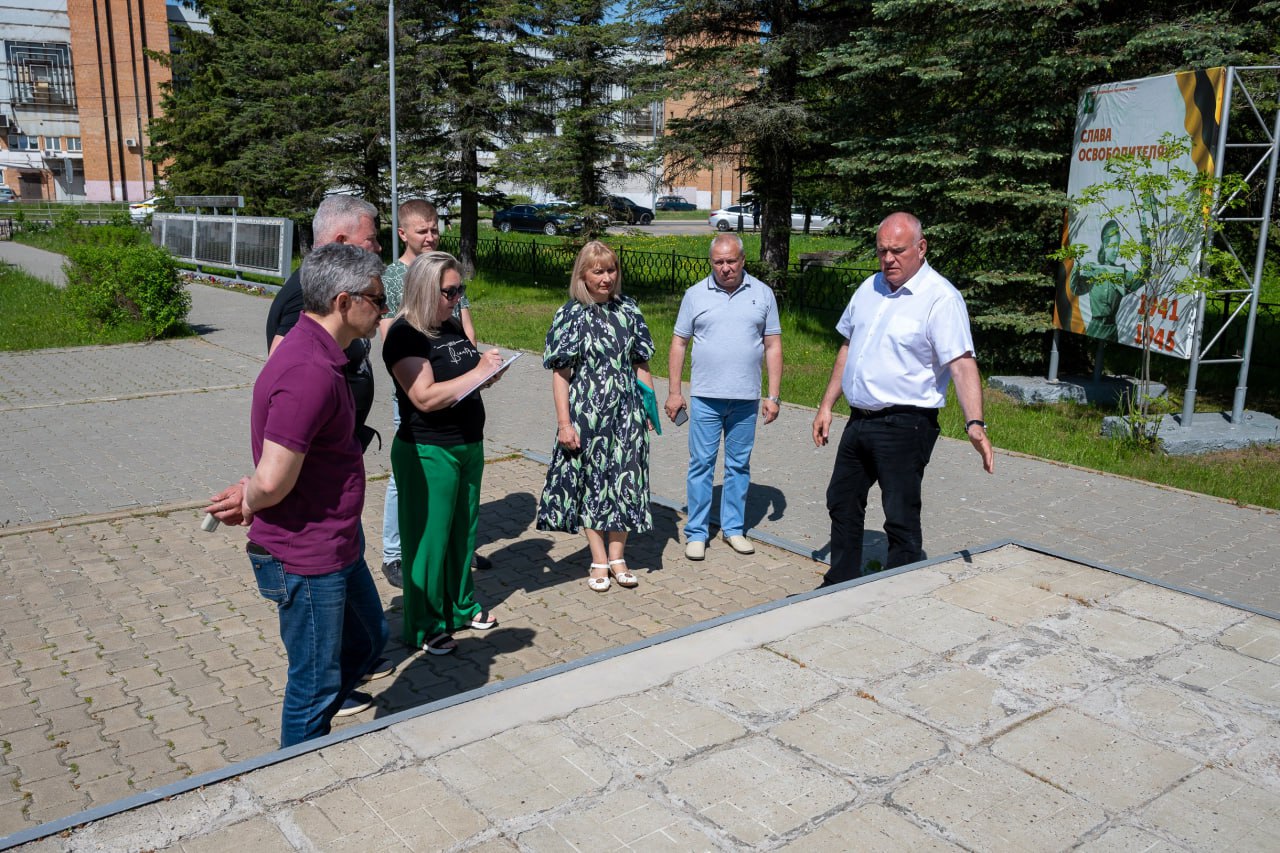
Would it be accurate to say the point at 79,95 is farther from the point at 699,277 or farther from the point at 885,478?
the point at 885,478

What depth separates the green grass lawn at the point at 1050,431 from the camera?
8.20 m

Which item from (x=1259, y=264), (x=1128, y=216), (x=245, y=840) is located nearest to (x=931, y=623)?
(x=245, y=840)

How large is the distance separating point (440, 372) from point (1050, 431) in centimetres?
713

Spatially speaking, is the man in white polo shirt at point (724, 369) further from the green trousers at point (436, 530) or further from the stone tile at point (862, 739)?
the stone tile at point (862, 739)

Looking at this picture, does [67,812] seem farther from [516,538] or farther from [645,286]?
[645,286]

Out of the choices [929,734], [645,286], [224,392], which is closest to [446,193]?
[645,286]

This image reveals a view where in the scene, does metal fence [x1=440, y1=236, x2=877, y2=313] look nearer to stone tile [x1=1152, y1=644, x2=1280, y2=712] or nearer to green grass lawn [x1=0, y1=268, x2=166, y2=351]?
green grass lawn [x1=0, y1=268, x2=166, y2=351]

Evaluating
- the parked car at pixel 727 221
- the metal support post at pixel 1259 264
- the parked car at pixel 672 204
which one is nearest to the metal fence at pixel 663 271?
the metal support post at pixel 1259 264

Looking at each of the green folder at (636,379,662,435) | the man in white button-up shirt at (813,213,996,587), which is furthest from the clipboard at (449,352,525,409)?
the man in white button-up shirt at (813,213,996,587)

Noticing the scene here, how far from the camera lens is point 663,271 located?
73.7 feet

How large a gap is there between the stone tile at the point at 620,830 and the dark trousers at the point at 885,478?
2414mm

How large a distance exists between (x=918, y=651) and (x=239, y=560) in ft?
13.3

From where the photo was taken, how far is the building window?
66375 millimetres

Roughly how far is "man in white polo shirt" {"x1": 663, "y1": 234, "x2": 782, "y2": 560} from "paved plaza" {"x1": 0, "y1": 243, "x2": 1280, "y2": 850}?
1.49ft
